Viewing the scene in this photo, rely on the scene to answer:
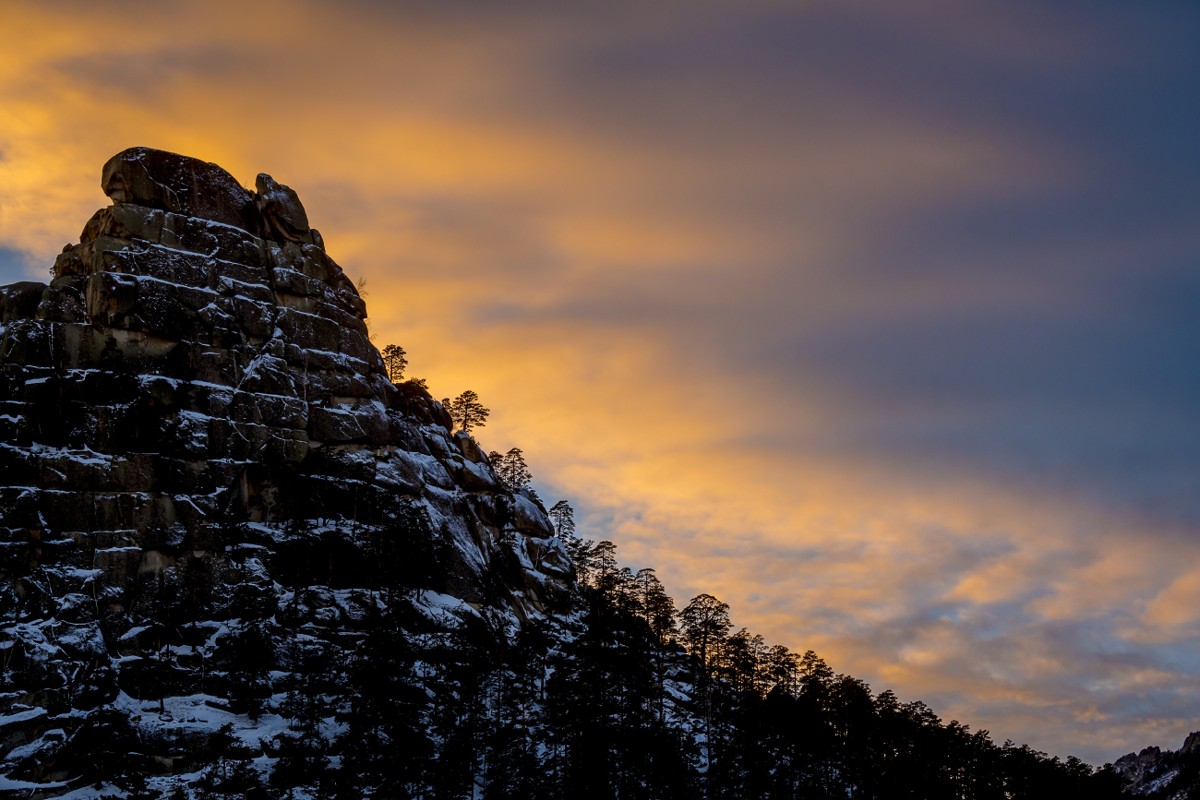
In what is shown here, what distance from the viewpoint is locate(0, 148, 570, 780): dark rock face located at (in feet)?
370

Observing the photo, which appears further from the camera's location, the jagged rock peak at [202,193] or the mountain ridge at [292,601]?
the jagged rock peak at [202,193]

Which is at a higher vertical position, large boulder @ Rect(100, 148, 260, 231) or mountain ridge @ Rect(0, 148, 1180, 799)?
large boulder @ Rect(100, 148, 260, 231)

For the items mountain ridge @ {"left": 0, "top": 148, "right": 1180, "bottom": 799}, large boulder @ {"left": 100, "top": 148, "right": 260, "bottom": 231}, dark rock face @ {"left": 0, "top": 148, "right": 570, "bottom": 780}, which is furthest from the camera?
large boulder @ {"left": 100, "top": 148, "right": 260, "bottom": 231}

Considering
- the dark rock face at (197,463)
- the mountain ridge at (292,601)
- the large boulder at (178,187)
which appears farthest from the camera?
the large boulder at (178,187)

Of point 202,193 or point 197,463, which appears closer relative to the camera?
point 197,463

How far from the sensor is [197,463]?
12900cm

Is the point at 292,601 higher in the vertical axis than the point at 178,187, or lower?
lower

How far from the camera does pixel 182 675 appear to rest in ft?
367

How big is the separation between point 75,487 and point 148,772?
1393 inches

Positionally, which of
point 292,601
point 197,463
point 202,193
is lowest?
point 292,601

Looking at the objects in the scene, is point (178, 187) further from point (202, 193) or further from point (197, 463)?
point (197, 463)

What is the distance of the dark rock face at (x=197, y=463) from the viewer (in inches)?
4444

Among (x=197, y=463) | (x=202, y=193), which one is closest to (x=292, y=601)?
(x=197, y=463)

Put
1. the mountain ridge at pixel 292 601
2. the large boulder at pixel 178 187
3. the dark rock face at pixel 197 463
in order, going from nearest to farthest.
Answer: the mountain ridge at pixel 292 601
the dark rock face at pixel 197 463
the large boulder at pixel 178 187
